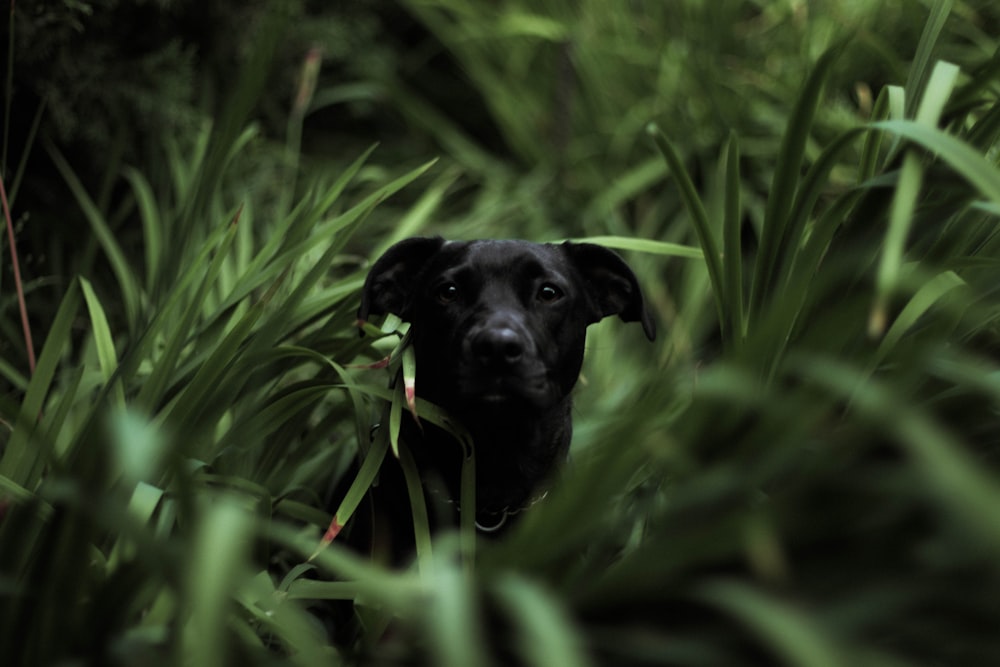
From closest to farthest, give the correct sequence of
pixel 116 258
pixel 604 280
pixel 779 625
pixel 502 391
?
pixel 779 625
pixel 502 391
pixel 604 280
pixel 116 258

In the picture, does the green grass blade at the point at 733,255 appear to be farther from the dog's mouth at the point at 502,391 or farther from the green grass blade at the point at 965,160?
the green grass blade at the point at 965,160

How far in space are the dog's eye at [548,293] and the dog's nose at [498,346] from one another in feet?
0.82

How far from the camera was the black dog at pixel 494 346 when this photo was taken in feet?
6.60

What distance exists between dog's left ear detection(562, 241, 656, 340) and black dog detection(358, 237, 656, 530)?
0.9 inches

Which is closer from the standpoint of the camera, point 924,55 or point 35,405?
point 924,55

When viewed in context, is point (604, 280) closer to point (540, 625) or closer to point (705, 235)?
point (705, 235)

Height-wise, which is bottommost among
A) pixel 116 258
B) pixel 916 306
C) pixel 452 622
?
pixel 116 258

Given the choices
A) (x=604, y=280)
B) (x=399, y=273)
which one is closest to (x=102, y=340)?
(x=399, y=273)

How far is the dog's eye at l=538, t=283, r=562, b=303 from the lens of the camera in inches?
87.1

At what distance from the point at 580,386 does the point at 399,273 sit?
0.83 meters

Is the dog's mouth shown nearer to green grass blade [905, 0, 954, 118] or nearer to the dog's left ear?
the dog's left ear

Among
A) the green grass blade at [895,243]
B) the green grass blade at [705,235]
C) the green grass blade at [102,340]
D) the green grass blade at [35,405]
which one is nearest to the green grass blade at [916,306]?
the green grass blade at [895,243]

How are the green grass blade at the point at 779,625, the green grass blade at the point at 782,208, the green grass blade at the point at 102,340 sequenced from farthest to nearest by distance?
the green grass blade at the point at 102,340, the green grass blade at the point at 782,208, the green grass blade at the point at 779,625

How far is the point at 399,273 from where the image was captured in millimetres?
2357
